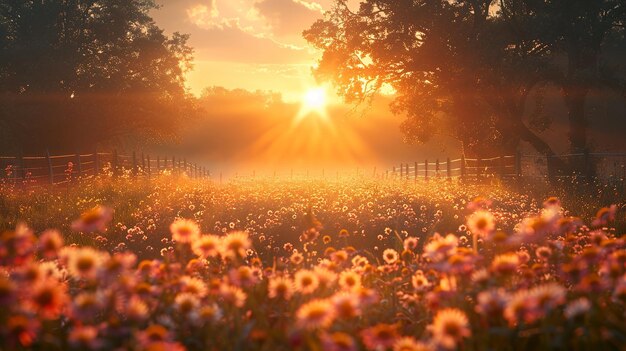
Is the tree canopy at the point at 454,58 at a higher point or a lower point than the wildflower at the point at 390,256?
higher

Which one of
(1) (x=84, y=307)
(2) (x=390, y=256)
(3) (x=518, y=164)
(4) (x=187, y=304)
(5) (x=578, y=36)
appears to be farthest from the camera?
(3) (x=518, y=164)

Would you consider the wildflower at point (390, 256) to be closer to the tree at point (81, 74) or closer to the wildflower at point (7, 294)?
the wildflower at point (7, 294)

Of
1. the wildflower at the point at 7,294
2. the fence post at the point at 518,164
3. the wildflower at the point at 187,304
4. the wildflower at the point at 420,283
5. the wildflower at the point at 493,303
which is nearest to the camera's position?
the wildflower at the point at 7,294

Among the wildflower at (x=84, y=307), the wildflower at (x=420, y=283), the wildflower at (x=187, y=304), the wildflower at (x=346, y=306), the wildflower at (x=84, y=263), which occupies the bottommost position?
the wildflower at (x=420, y=283)

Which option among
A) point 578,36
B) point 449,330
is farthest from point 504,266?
point 578,36

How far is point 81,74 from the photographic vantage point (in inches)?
1368

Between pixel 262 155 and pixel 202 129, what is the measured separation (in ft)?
41.0

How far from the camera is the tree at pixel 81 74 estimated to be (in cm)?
3312

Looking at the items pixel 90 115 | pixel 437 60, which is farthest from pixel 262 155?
pixel 437 60

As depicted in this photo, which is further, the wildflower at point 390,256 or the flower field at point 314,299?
the wildflower at point 390,256

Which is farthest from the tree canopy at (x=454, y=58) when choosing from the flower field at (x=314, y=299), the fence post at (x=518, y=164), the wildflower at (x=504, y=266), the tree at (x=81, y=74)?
the wildflower at (x=504, y=266)

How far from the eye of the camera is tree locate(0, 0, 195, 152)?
3312cm

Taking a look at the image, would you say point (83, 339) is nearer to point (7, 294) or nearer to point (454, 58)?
point (7, 294)

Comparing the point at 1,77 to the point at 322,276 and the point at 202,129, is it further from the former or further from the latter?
the point at 202,129
